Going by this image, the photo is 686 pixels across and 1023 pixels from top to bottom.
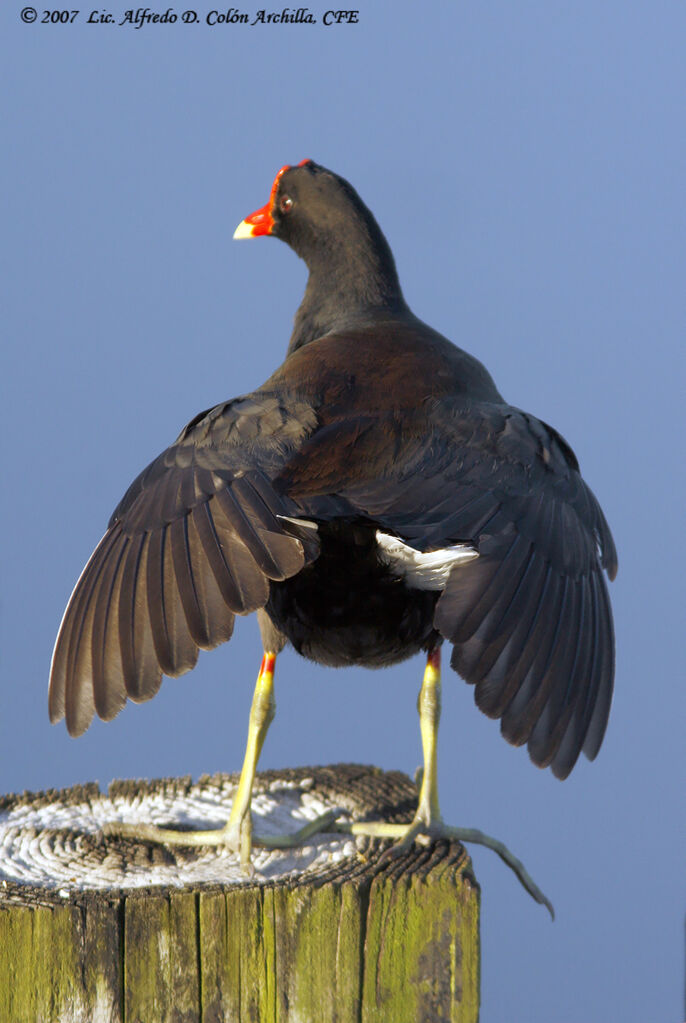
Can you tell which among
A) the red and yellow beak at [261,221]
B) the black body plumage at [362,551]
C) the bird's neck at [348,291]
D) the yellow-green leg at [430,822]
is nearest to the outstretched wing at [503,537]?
the black body plumage at [362,551]

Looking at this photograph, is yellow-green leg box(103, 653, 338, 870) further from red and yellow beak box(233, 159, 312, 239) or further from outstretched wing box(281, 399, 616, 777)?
red and yellow beak box(233, 159, 312, 239)

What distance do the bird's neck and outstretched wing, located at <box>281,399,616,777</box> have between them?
90cm

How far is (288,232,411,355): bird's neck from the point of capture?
3.69m

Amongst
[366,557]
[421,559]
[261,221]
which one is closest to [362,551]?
[366,557]

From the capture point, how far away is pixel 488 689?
2.41 meters

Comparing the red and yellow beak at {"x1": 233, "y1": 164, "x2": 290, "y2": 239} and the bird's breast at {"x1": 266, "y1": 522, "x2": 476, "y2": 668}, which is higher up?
the red and yellow beak at {"x1": 233, "y1": 164, "x2": 290, "y2": 239}

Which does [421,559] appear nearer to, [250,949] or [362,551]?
[362,551]

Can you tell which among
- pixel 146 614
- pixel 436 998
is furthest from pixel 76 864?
pixel 436 998

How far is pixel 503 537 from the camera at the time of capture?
2.55 metres

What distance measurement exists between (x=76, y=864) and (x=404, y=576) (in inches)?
39.0

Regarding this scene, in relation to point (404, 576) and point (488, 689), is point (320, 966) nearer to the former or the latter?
point (488, 689)

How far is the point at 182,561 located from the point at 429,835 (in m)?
0.92

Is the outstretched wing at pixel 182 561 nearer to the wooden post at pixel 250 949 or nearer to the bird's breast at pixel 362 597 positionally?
the bird's breast at pixel 362 597

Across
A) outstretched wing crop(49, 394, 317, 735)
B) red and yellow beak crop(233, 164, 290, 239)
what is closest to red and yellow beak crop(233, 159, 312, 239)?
red and yellow beak crop(233, 164, 290, 239)
